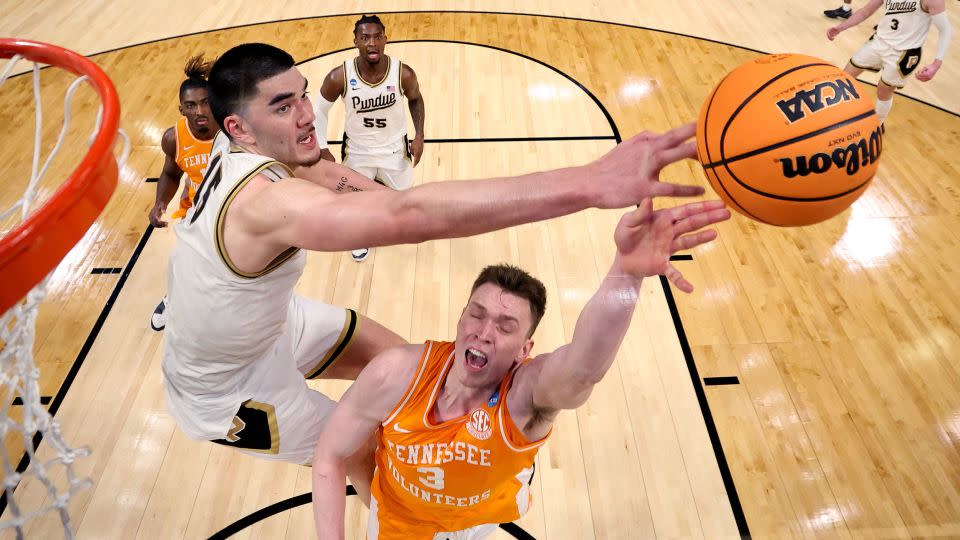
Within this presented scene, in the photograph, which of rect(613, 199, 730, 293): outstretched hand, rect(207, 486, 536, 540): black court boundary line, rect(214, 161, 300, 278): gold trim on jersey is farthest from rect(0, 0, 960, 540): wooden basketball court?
rect(613, 199, 730, 293): outstretched hand

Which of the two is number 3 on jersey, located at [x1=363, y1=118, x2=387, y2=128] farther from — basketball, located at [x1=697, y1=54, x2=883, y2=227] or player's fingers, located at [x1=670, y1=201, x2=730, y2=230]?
player's fingers, located at [x1=670, y1=201, x2=730, y2=230]

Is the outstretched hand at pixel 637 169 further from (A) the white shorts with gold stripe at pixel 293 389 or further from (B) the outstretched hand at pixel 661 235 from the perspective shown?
(A) the white shorts with gold stripe at pixel 293 389

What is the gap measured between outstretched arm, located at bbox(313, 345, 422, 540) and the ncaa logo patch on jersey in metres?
0.25

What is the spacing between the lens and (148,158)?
19.2ft

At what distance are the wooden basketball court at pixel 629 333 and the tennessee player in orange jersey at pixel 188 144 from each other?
0.62 metres

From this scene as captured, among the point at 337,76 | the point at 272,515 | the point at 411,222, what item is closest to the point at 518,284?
the point at 411,222

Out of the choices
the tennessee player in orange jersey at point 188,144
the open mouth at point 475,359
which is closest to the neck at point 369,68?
the tennessee player in orange jersey at point 188,144

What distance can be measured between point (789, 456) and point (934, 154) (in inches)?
141

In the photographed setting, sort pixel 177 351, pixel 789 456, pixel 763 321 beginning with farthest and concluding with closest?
pixel 763 321, pixel 789 456, pixel 177 351

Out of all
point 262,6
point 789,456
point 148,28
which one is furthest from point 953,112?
point 148,28

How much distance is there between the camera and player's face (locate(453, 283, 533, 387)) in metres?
2.33

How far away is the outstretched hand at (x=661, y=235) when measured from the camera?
1.59 meters

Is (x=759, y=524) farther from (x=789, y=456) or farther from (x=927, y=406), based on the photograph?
(x=927, y=406)

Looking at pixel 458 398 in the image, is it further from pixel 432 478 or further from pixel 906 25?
pixel 906 25
